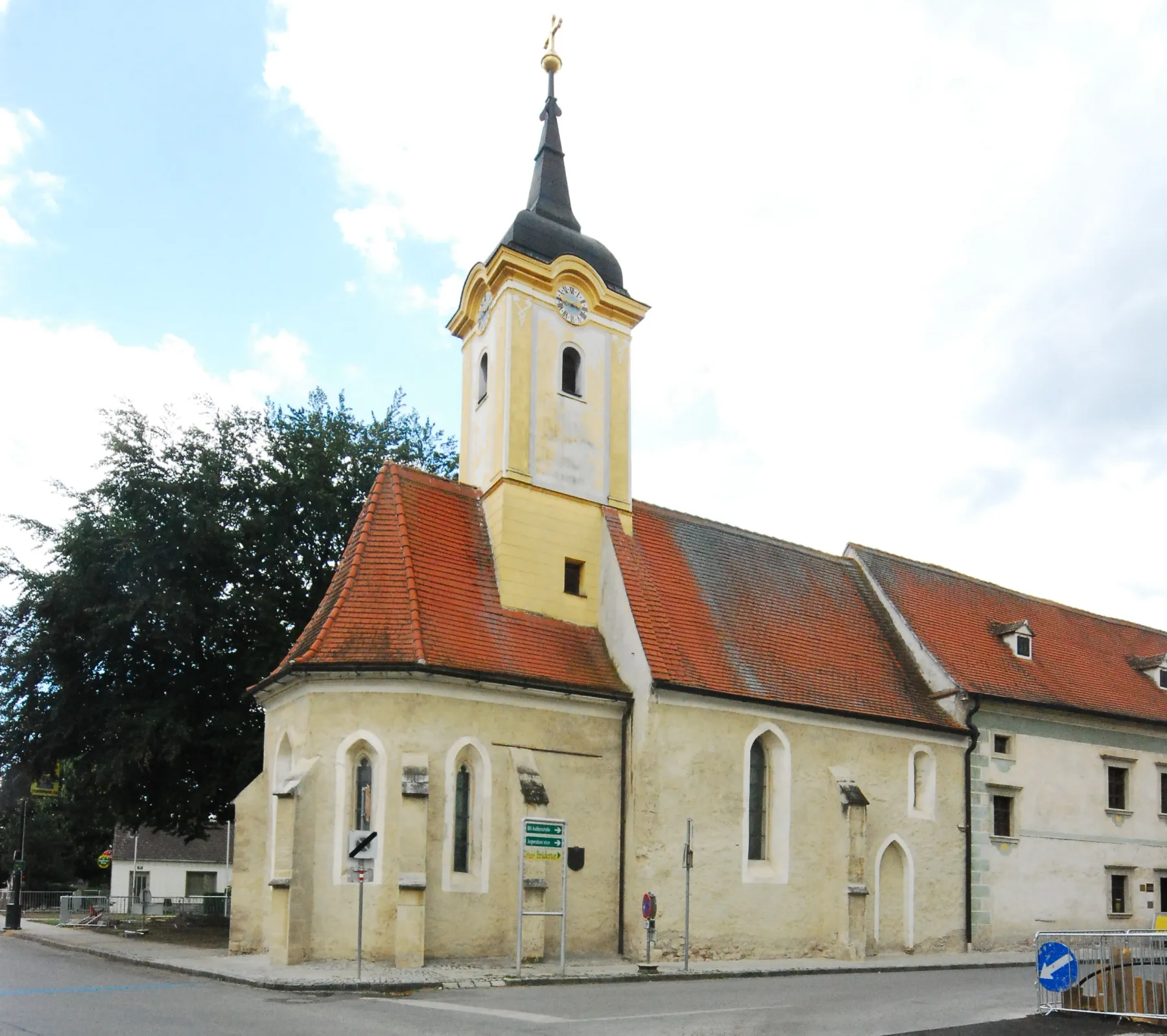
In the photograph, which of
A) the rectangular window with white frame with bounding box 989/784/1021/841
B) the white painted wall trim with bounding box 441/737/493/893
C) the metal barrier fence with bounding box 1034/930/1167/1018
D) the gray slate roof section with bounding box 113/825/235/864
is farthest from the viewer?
the gray slate roof section with bounding box 113/825/235/864

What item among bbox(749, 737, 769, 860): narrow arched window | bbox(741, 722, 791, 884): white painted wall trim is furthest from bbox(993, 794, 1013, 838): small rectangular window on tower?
bbox(749, 737, 769, 860): narrow arched window

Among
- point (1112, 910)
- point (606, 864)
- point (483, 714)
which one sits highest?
point (483, 714)

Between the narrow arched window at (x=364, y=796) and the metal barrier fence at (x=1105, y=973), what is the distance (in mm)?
10912

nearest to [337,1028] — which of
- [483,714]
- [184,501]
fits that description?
[483,714]

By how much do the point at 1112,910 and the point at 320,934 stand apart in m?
20.5

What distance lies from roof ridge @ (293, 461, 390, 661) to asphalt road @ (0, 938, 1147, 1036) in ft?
19.0

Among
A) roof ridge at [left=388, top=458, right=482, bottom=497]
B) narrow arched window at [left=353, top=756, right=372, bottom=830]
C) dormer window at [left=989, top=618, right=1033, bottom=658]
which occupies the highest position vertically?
roof ridge at [left=388, top=458, right=482, bottom=497]

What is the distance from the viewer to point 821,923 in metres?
23.4

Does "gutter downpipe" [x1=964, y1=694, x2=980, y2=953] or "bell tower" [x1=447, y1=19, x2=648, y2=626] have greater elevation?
"bell tower" [x1=447, y1=19, x2=648, y2=626]

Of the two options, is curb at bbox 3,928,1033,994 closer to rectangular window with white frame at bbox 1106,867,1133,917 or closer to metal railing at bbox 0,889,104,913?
rectangular window with white frame at bbox 1106,867,1133,917

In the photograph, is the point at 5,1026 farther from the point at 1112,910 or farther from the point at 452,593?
the point at 1112,910

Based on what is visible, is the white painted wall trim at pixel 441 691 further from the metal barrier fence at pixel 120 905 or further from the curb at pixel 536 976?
the metal barrier fence at pixel 120 905

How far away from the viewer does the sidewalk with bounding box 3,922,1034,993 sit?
54.4 ft

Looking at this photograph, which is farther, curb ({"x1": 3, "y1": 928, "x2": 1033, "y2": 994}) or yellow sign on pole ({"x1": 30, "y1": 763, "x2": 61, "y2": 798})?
yellow sign on pole ({"x1": 30, "y1": 763, "x2": 61, "y2": 798})
